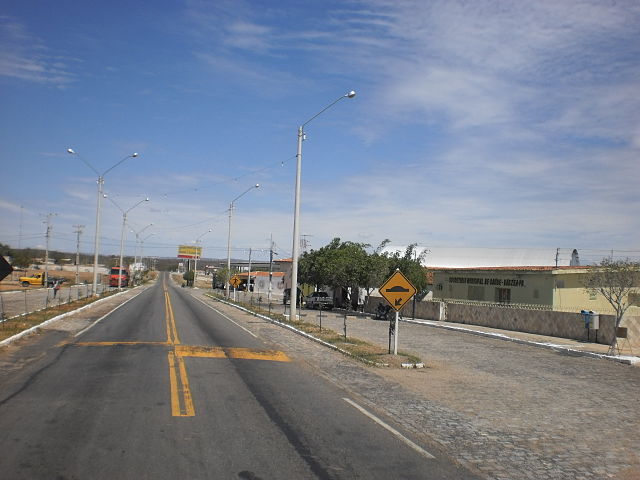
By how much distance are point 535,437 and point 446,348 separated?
12674 millimetres

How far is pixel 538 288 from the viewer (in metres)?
32.3

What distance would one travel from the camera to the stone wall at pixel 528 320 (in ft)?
76.3

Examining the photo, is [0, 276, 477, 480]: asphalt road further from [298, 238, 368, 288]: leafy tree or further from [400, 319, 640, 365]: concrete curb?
[298, 238, 368, 288]: leafy tree

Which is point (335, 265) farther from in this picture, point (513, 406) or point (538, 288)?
point (513, 406)

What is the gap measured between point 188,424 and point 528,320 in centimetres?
2332

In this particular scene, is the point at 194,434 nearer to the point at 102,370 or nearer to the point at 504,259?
the point at 102,370

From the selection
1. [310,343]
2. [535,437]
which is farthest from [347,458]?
[310,343]

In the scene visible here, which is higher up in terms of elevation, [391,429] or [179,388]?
[179,388]

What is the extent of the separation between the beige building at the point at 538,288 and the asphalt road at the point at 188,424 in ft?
70.1

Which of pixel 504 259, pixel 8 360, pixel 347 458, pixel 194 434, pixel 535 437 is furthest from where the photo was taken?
pixel 504 259

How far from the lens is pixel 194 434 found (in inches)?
304

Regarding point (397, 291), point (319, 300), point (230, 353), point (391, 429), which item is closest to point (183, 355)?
point (230, 353)

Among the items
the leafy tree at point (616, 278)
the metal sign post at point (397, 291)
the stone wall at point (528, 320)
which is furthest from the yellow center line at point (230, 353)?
the stone wall at point (528, 320)

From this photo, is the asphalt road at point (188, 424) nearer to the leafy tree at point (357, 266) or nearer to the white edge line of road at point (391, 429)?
the white edge line of road at point (391, 429)
